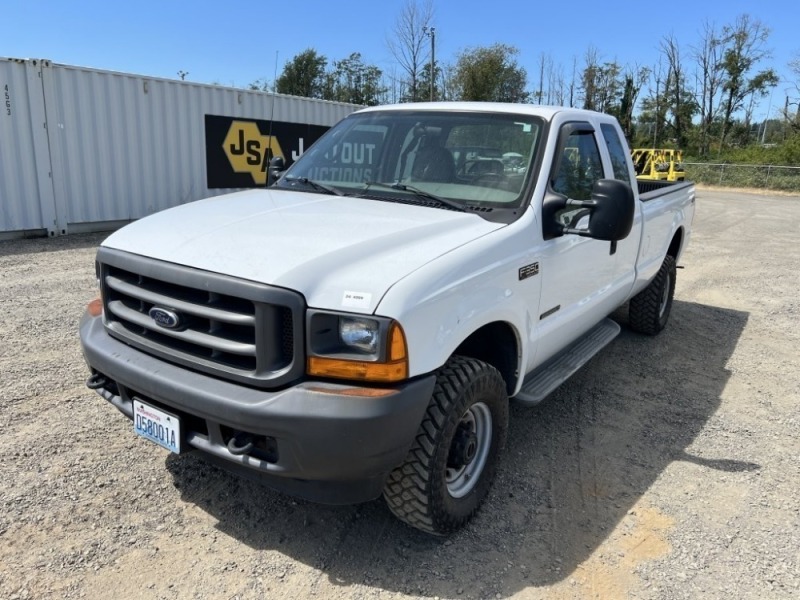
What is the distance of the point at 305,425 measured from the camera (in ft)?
7.41

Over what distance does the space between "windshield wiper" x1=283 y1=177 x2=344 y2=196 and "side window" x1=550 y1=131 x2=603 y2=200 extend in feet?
3.98


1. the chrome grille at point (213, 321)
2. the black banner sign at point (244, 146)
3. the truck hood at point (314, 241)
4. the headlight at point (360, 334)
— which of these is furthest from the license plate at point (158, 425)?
the black banner sign at point (244, 146)

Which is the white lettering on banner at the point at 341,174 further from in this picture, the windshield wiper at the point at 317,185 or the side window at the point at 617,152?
the side window at the point at 617,152

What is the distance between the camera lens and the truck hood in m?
2.36

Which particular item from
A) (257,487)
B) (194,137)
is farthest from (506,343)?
(194,137)

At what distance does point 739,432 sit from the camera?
411 centimetres

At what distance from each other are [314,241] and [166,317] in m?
0.68

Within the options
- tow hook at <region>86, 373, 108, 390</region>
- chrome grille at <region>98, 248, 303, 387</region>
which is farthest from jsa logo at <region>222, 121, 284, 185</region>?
chrome grille at <region>98, 248, 303, 387</region>

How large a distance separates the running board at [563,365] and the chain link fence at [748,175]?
2956 centimetres

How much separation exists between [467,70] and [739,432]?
36206 mm

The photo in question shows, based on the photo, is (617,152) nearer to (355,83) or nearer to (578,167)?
(578,167)

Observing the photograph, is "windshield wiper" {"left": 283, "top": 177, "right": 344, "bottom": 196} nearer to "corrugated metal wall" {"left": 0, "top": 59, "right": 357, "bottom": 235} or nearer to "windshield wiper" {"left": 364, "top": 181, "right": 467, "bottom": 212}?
"windshield wiper" {"left": 364, "top": 181, "right": 467, "bottom": 212}

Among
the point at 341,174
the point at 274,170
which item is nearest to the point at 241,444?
the point at 341,174

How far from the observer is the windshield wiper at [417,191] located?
3.24 metres
